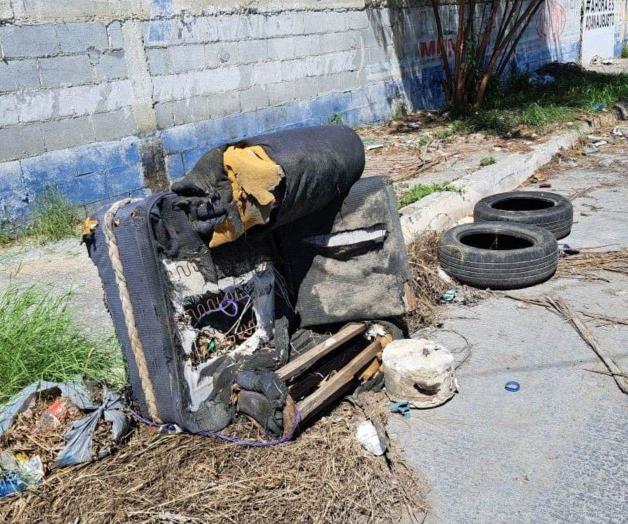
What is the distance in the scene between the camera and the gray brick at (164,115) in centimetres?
689

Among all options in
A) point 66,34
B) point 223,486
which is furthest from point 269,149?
point 66,34

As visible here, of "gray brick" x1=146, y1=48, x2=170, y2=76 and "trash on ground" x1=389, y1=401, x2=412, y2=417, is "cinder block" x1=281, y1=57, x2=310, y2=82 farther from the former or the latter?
"trash on ground" x1=389, y1=401, x2=412, y2=417

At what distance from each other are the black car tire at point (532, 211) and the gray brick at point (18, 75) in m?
4.21

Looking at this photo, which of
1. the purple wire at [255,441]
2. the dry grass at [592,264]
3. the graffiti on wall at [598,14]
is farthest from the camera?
the graffiti on wall at [598,14]

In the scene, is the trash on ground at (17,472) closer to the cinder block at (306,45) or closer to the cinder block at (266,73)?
the cinder block at (266,73)

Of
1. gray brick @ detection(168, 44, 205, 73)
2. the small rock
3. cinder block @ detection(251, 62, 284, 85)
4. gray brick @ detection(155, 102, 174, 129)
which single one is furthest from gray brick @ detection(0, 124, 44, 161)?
the small rock

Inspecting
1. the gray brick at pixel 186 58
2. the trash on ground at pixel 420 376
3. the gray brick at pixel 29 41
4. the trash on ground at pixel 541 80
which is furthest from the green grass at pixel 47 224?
the trash on ground at pixel 541 80

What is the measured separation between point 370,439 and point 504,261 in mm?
2190

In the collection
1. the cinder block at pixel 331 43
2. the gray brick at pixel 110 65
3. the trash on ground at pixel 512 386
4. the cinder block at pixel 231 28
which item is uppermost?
the cinder block at pixel 231 28

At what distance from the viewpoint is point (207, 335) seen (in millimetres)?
3201

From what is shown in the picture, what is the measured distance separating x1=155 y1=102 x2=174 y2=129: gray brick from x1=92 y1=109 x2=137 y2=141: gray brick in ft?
1.17

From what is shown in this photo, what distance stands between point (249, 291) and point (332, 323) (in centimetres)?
58

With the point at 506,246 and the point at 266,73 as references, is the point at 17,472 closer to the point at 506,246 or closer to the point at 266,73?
the point at 506,246

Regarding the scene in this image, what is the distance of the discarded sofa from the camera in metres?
2.91
